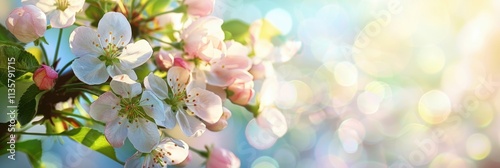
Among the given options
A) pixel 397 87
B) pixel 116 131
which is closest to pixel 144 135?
pixel 116 131

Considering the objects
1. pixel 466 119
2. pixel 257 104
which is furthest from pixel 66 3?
pixel 466 119

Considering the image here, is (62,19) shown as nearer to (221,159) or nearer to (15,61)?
(15,61)

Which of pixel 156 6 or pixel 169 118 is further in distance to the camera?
pixel 156 6

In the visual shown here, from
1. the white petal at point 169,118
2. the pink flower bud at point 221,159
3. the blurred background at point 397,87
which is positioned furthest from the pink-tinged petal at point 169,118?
the blurred background at point 397,87

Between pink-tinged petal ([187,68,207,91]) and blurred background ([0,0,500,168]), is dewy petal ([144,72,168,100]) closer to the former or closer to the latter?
pink-tinged petal ([187,68,207,91])

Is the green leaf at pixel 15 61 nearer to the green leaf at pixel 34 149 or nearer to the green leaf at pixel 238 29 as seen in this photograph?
the green leaf at pixel 34 149

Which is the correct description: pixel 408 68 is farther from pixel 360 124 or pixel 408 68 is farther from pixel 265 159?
pixel 265 159
